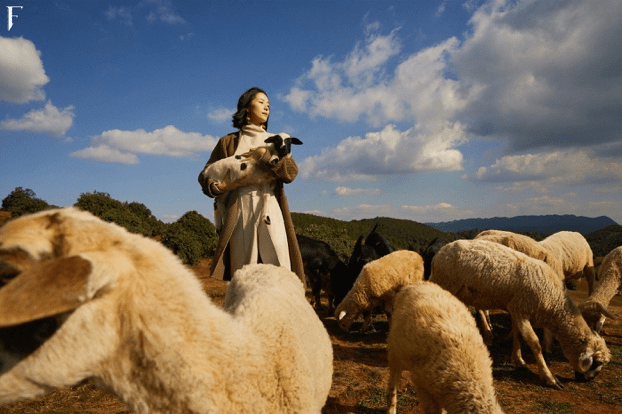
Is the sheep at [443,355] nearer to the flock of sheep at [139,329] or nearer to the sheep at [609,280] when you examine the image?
the flock of sheep at [139,329]

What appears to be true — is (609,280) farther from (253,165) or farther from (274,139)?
(253,165)

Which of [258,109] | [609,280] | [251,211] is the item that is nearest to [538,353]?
[609,280]

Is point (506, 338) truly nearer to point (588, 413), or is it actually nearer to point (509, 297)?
point (509, 297)

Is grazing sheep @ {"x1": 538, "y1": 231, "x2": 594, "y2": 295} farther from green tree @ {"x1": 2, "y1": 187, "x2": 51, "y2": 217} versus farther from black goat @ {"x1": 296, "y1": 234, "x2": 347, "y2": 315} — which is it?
green tree @ {"x1": 2, "y1": 187, "x2": 51, "y2": 217}

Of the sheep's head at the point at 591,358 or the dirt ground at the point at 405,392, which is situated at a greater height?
the sheep's head at the point at 591,358

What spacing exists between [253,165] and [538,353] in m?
5.90

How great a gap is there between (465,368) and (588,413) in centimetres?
326

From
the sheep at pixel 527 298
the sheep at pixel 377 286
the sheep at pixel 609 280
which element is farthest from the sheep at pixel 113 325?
the sheep at pixel 609 280

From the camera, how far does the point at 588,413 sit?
483 cm

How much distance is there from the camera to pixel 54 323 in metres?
1.16

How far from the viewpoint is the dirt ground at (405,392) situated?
183 inches

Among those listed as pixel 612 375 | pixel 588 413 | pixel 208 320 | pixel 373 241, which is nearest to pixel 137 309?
pixel 208 320

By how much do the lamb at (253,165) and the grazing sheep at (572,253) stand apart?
9602mm

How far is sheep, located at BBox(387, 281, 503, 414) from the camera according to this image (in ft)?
10.7
